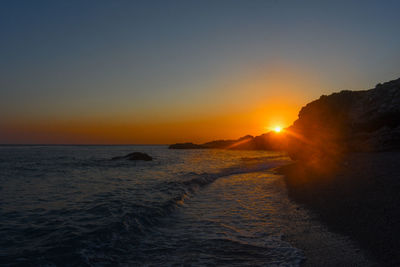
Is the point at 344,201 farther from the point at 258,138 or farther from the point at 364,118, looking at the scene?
the point at 258,138

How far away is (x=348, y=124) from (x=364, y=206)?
2241 centimetres

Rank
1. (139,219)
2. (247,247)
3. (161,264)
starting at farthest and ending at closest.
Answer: (139,219) < (247,247) < (161,264)

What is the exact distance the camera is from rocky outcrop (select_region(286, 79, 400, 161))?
987 inches

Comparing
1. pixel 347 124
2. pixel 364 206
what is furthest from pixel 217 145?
pixel 364 206

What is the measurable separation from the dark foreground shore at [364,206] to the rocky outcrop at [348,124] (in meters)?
12.0

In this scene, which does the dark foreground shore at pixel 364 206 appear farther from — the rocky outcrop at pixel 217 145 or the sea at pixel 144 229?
the rocky outcrop at pixel 217 145

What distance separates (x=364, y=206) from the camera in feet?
29.6

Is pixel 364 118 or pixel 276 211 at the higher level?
pixel 364 118

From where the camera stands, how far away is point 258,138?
124 metres

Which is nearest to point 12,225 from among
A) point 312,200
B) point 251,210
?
point 251,210

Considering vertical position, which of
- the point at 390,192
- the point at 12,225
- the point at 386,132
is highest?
the point at 386,132

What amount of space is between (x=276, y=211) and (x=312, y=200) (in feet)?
7.20

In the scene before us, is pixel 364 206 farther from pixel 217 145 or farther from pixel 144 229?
pixel 217 145

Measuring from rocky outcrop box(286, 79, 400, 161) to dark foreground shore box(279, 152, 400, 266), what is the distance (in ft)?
39.4
